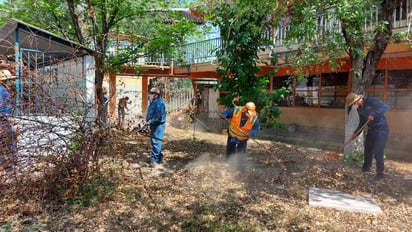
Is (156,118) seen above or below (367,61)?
below

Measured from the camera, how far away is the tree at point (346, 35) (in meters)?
5.03

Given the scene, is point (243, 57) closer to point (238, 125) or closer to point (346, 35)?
point (238, 125)

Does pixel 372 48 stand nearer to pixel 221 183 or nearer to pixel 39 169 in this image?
pixel 221 183

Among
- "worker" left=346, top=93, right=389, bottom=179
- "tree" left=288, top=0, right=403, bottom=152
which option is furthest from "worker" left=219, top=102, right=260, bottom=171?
"worker" left=346, top=93, right=389, bottom=179

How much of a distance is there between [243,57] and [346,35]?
83.8 inches

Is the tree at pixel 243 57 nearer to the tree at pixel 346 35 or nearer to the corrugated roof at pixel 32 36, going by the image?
the tree at pixel 346 35

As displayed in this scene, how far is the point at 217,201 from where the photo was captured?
13.4 ft

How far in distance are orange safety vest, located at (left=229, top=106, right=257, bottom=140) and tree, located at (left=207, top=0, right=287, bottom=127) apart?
3.24ft

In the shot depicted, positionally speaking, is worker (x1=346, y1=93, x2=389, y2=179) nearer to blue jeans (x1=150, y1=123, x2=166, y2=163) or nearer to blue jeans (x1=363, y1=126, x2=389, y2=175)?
blue jeans (x1=363, y1=126, x2=389, y2=175)

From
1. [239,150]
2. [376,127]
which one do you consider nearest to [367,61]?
[376,127]

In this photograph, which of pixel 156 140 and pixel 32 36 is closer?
pixel 32 36

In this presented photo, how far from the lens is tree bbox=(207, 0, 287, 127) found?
6109 millimetres

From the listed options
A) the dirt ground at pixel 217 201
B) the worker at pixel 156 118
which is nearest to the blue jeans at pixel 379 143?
the dirt ground at pixel 217 201

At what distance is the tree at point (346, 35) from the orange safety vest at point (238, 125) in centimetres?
148
